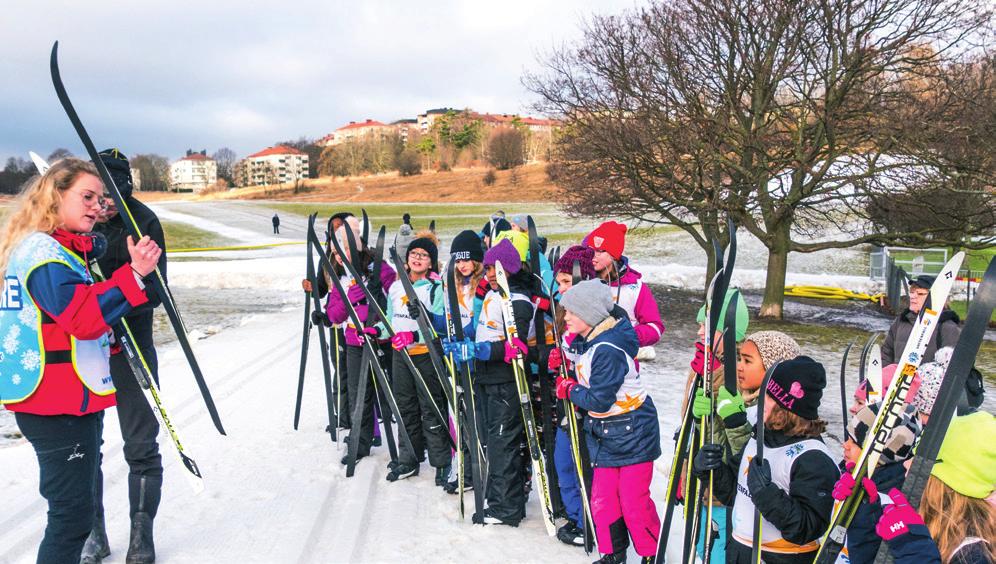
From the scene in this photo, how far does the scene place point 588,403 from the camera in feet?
11.2

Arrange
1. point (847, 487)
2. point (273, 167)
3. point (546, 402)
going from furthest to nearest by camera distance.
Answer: point (273, 167) < point (546, 402) < point (847, 487)

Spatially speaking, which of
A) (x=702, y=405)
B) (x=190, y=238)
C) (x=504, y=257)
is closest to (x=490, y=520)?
(x=504, y=257)

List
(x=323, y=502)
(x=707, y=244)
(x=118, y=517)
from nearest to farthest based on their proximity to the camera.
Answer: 1. (x=118, y=517)
2. (x=323, y=502)
3. (x=707, y=244)

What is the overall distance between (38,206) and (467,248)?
7.88 feet

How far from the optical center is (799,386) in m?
2.55

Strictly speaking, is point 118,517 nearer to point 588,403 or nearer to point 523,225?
point 588,403

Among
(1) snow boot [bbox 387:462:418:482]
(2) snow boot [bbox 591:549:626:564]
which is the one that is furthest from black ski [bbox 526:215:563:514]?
(1) snow boot [bbox 387:462:418:482]

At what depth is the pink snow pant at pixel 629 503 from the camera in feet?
11.5

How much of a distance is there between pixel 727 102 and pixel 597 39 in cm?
311

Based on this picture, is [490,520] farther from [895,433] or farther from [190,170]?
[190,170]

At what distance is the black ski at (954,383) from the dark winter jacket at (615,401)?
5.01 ft

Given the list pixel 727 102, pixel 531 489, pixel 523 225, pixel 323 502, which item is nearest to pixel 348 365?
pixel 323 502

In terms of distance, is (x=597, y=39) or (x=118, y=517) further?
(x=597, y=39)

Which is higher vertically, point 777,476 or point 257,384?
point 777,476
